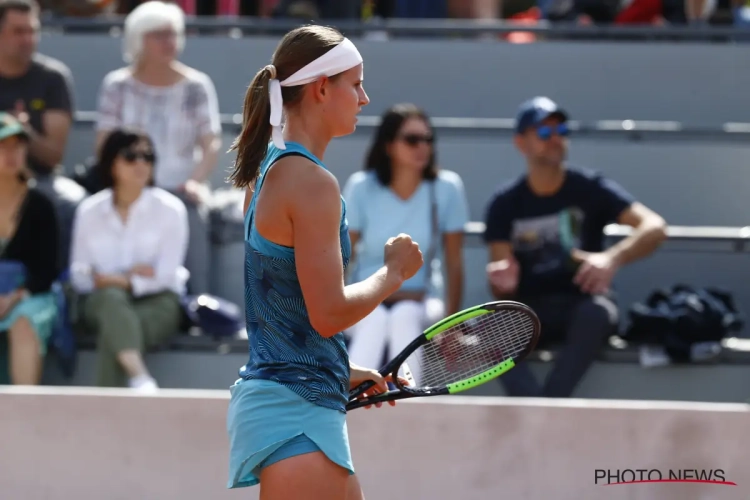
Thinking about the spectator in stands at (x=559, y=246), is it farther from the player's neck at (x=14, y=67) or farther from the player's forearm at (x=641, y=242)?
the player's neck at (x=14, y=67)

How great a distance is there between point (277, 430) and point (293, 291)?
13.1 inches

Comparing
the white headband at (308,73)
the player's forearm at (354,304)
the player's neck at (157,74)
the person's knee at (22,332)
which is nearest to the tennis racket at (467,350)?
the player's forearm at (354,304)

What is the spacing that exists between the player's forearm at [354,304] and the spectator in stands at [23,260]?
151 inches

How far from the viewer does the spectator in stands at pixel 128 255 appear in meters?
6.21

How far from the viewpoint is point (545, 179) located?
6.29 metres

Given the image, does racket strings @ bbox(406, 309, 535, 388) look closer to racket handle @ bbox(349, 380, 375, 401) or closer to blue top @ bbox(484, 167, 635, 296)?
racket handle @ bbox(349, 380, 375, 401)

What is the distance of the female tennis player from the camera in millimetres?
2762

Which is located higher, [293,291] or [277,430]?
[293,291]

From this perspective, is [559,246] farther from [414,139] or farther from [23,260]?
→ [23,260]

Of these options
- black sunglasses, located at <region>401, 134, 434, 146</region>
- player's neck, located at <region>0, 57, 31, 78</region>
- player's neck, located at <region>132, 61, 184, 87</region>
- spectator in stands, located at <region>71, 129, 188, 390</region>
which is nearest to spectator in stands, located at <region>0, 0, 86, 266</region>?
player's neck, located at <region>0, 57, 31, 78</region>

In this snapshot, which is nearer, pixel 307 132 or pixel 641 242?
Result: pixel 307 132

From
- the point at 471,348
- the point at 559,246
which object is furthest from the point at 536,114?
the point at 471,348

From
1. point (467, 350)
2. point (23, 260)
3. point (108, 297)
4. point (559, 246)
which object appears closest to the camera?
point (467, 350)

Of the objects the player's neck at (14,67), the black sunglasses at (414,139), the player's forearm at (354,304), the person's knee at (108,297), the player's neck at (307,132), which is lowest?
the person's knee at (108,297)
